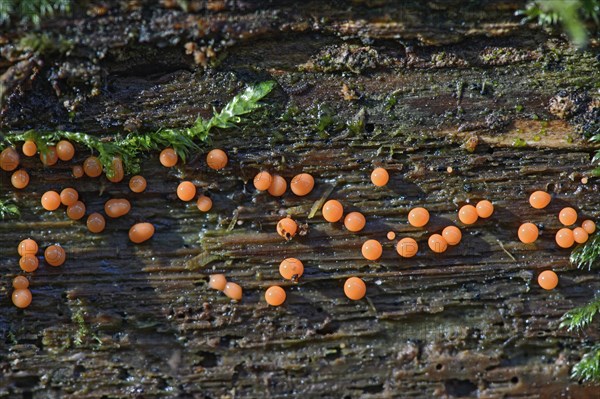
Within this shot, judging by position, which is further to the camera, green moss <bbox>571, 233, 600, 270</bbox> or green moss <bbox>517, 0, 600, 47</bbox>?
green moss <bbox>571, 233, 600, 270</bbox>

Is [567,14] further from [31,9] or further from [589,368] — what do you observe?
[31,9]

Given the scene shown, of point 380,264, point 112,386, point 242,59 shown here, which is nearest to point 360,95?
point 242,59

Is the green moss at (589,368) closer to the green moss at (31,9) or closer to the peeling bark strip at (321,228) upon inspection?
the peeling bark strip at (321,228)

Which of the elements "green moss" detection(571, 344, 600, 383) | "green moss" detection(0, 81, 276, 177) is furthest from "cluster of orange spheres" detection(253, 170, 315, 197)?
"green moss" detection(571, 344, 600, 383)

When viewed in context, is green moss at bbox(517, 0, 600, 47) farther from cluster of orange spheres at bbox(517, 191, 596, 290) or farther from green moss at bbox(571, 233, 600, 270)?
green moss at bbox(571, 233, 600, 270)

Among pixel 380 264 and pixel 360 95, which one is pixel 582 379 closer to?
pixel 380 264

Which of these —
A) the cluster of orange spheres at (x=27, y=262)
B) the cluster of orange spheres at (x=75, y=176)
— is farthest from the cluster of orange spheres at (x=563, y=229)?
the cluster of orange spheres at (x=27, y=262)
